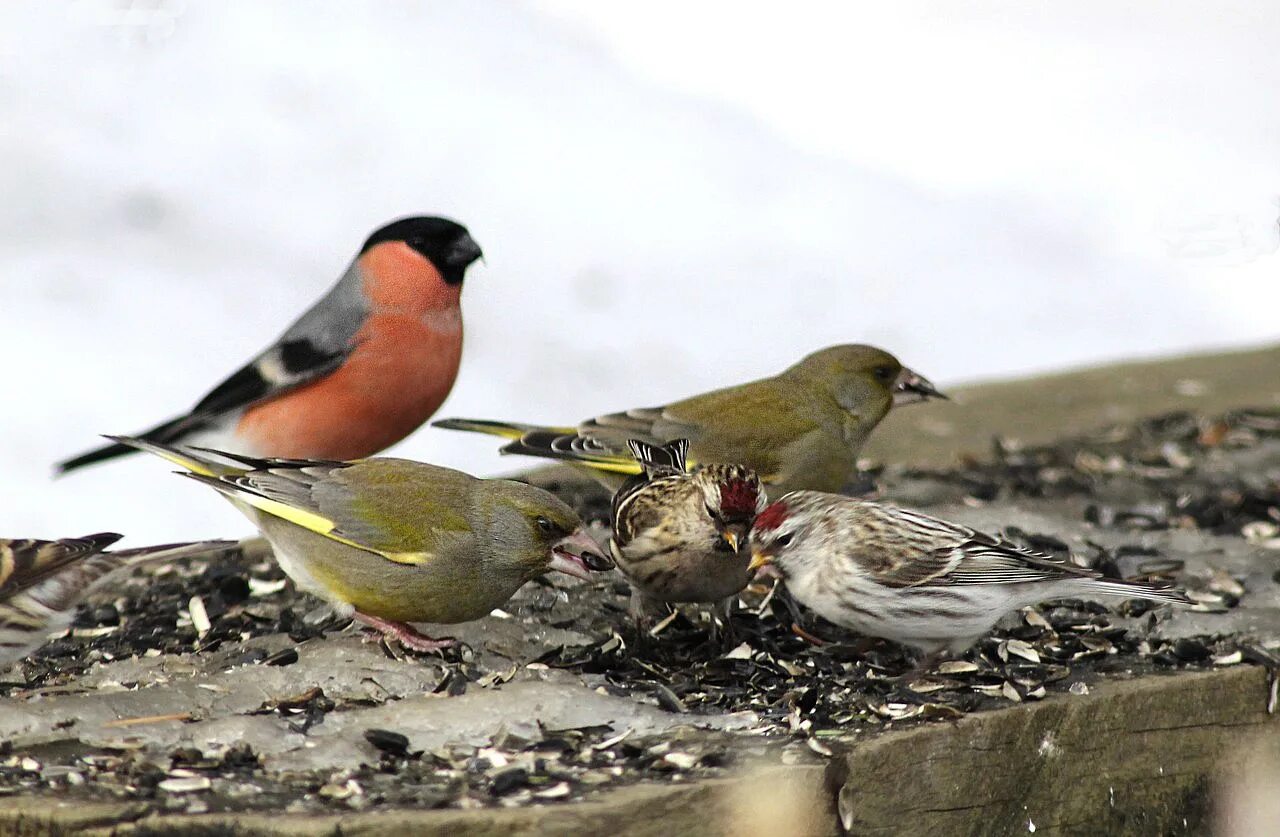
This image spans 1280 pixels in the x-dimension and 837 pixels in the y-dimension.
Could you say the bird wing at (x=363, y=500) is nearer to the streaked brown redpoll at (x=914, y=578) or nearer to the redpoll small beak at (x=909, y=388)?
the streaked brown redpoll at (x=914, y=578)

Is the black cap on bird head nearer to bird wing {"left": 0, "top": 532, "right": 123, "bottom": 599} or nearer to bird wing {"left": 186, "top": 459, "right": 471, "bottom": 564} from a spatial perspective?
bird wing {"left": 186, "top": 459, "right": 471, "bottom": 564}

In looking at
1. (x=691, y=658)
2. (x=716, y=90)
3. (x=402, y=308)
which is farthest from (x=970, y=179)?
(x=691, y=658)

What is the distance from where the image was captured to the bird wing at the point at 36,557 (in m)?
3.72

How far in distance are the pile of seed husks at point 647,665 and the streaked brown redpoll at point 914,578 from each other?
0.13 m

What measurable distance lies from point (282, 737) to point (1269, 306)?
31.7 ft

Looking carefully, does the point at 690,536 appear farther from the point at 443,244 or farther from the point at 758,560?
the point at 443,244

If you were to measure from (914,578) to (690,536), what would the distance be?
0.53m

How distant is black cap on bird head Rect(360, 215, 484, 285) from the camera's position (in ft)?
18.5

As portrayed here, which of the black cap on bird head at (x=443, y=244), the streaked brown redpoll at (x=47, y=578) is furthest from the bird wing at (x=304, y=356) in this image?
the streaked brown redpoll at (x=47, y=578)

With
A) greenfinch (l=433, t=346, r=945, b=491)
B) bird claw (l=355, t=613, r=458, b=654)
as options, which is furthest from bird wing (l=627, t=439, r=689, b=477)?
bird claw (l=355, t=613, r=458, b=654)

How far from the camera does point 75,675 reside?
3828mm

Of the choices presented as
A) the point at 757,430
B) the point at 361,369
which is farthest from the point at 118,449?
the point at 757,430

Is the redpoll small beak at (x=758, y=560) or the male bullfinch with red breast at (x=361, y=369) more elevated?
the male bullfinch with red breast at (x=361, y=369)

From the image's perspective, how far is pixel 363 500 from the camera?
13.1 ft
